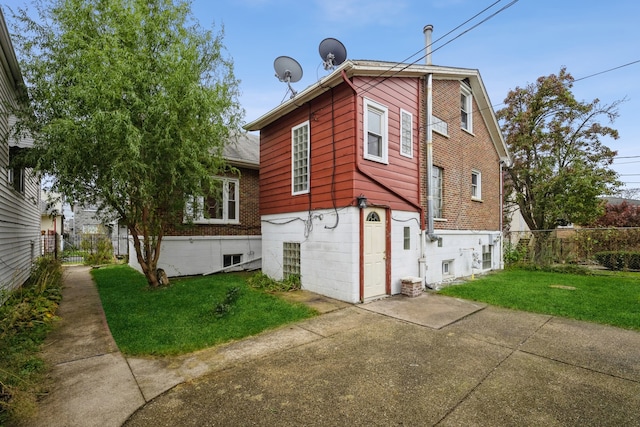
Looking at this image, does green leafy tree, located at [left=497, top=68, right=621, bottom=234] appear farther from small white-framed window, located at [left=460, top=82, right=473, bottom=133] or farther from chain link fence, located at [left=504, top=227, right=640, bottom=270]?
small white-framed window, located at [left=460, top=82, right=473, bottom=133]

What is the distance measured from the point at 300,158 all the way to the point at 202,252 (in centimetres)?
530

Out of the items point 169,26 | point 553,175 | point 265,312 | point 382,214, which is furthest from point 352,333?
point 553,175

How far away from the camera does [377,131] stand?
27.1 feet

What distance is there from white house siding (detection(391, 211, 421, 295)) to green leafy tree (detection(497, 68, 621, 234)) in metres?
11.3

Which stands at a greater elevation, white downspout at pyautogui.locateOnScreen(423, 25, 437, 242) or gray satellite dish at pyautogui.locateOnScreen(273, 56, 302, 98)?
gray satellite dish at pyautogui.locateOnScreen(273, 56, 302, 98)

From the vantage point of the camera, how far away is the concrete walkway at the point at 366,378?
299cm

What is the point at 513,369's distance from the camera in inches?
156

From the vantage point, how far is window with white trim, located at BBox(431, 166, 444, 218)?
10164 mm

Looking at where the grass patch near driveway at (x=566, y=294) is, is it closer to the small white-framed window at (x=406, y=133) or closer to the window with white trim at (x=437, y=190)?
the window with white trim at (x=437, y=190)

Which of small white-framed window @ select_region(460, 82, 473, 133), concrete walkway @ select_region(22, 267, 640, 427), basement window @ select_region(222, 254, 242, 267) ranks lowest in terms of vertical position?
concrete walkway @ select_region(22, 267, 640, 427)

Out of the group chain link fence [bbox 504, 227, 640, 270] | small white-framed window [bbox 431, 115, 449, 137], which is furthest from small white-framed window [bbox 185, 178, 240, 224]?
chain link fence [bbox 504, 227, 640, 270]

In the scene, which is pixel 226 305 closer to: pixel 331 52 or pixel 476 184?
pixel 331 52

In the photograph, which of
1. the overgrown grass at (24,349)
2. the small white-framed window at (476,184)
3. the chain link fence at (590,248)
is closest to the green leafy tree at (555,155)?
the chain link fence at (590,248)

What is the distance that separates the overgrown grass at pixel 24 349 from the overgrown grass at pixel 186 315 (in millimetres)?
976
